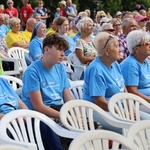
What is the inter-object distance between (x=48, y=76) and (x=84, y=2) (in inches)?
675

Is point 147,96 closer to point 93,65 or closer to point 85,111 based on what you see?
point 93,65

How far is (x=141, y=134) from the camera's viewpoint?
3346 millimetres

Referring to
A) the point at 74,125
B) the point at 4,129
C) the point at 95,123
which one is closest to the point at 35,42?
the point at 95,123

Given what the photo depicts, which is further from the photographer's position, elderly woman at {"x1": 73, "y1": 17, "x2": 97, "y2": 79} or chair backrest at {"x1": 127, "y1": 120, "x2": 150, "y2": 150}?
elderly woman at {"x1": 73, "y1": 17, "x2": 97, "y2": 79}

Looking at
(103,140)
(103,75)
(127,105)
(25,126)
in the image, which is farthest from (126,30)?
(103,140)

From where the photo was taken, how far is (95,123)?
15.7 ft

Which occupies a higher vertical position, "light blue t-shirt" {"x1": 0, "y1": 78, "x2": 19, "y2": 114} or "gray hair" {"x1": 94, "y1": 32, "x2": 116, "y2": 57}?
"gray hair" {"x1": 94, "y1": 32, "x2": 116, "y2": 57}

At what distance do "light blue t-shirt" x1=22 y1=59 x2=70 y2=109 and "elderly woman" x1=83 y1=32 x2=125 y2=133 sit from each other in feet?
0.83

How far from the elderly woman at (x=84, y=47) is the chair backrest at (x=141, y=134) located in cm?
394

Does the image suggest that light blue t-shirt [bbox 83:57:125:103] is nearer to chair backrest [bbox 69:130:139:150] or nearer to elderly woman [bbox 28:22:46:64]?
chair backrest [bbox 69:130:139:150]

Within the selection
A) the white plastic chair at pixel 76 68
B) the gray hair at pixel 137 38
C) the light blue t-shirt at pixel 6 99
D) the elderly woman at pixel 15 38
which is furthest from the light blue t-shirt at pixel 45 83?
the elderly woman at pixel 15 38

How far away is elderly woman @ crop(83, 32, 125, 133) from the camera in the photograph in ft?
15.9

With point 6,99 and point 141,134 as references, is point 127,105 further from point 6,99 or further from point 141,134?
point 141,134

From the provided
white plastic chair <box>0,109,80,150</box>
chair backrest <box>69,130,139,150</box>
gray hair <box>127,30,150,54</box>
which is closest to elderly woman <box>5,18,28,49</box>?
gray hair <box>127,30,150,54</box>
